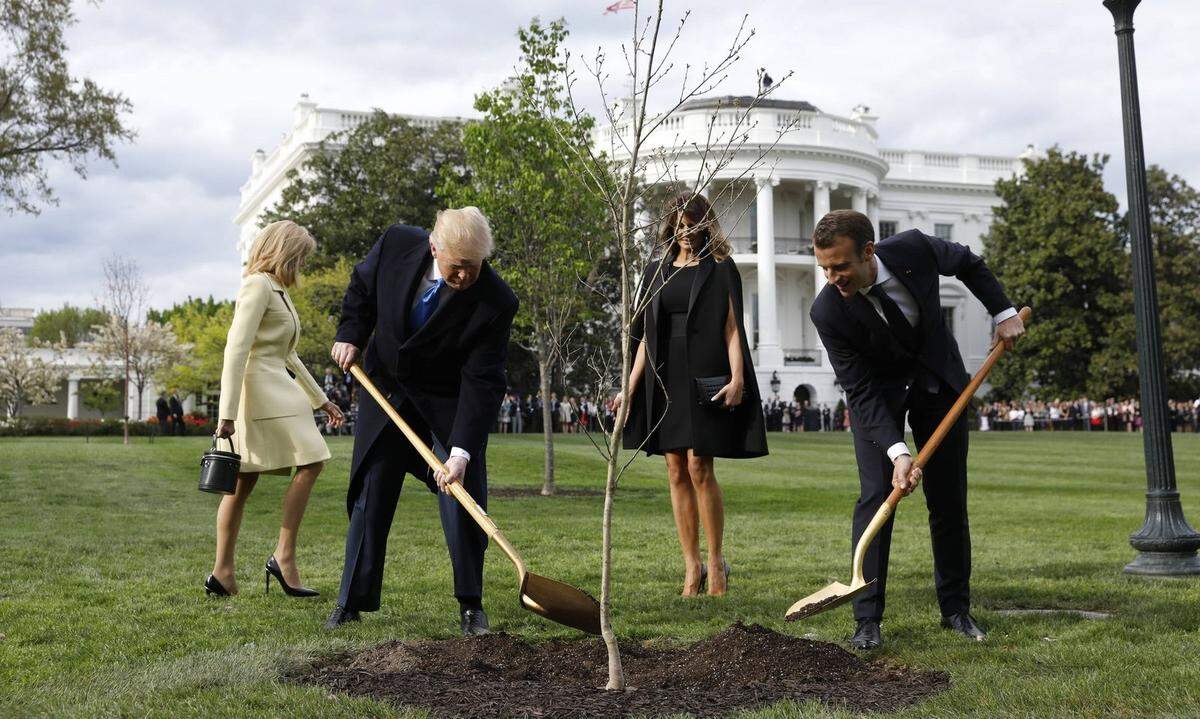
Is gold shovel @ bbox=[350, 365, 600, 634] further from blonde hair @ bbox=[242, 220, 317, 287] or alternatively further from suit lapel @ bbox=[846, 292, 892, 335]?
blonde hair @ bbox=[242, 220, 317, 287]

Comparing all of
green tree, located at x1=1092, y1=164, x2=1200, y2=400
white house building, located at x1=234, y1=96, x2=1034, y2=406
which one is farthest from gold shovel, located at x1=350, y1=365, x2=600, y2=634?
green tree, located at x1=1092, y1=164, x2=1200, y2=400

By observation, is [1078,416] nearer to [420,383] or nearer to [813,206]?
[813,206]

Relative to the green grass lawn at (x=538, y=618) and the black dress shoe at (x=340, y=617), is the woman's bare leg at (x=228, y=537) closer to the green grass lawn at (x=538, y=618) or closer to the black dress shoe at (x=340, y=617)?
the green grass lawn at (x=538, y=618)

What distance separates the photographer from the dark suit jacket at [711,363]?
6.79 meters

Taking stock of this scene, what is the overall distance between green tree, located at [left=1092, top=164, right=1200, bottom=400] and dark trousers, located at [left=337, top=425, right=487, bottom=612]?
4921cm

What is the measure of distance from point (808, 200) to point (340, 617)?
57285 millimetres

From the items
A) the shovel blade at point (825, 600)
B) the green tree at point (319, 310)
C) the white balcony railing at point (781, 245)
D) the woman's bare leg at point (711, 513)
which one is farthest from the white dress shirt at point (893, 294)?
the white balcony railing at point (781, 245)

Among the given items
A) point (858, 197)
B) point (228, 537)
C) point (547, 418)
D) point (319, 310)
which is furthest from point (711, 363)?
point (858, 197)

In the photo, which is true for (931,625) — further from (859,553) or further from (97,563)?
(97,563)

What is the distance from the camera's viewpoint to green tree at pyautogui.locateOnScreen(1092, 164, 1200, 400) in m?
49.2

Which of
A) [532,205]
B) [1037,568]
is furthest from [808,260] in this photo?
[1037,568]

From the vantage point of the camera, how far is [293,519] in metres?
6.71

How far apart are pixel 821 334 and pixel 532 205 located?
37.5ft

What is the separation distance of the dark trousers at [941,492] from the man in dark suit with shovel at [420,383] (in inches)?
68.1
